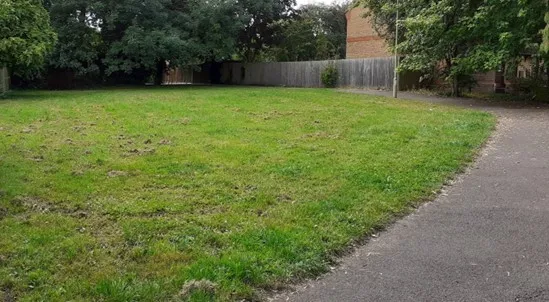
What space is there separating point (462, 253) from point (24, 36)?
63.8 ft

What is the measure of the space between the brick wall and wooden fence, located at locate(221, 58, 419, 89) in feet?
20.9

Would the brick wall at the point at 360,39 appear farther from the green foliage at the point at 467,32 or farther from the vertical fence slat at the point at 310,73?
the green foliage at the point at 467,32

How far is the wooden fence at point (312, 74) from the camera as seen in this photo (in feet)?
95.1

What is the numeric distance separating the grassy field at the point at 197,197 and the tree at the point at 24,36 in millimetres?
6601

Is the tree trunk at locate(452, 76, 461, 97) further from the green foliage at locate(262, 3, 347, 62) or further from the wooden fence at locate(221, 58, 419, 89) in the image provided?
the green foliage at locate(262, 3, 347, 62)

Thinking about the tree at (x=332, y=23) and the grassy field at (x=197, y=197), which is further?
the tree at (x=332, y=23)

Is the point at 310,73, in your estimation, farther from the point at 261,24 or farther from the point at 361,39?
the point at 361,39

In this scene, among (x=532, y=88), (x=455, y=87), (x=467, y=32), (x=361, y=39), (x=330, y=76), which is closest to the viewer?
(x=467, y=32)

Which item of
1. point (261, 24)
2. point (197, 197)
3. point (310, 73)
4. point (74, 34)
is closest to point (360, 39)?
point (261, 24)

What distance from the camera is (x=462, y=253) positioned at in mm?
4832

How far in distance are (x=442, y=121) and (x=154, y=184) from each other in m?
8.85

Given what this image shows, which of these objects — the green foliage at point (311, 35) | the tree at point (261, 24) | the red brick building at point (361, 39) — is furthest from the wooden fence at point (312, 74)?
the red brick building at point (361, 39)

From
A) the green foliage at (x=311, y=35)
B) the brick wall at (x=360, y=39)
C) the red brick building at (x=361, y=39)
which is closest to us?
the red brick building at (x=361, y=39)

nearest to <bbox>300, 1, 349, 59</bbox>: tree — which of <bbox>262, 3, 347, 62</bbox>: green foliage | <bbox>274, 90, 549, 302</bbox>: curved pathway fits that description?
<bbox>262, 3, 347, 62</bbox>: green foliage
